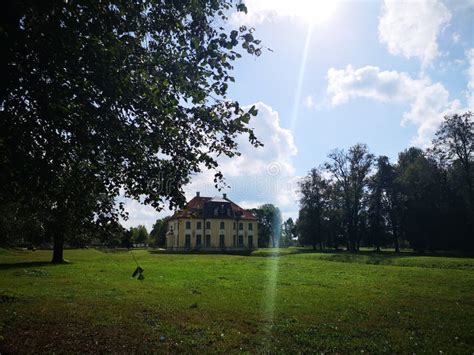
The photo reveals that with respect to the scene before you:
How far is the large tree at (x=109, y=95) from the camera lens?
573cm

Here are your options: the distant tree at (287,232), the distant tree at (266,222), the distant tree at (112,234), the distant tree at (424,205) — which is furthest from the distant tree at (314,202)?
the distant tree at (287,232)

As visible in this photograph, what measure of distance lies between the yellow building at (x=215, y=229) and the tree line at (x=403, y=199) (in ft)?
45.0

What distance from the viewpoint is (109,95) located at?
240 inches

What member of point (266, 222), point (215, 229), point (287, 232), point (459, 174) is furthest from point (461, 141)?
point (287, 232)

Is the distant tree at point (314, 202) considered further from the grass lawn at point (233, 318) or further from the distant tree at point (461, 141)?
the grass lawn at point (233, 318)

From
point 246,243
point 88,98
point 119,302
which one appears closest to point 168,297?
point 119,302

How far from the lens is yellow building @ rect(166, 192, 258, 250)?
245ft

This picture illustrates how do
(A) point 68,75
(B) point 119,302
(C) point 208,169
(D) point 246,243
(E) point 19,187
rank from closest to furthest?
(A) point 68,75 → (C) point 208,169 → (E) point 19,187 → (B) point 119,302 → (D) point 246,243

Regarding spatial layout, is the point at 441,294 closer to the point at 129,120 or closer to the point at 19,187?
the point at 129,120

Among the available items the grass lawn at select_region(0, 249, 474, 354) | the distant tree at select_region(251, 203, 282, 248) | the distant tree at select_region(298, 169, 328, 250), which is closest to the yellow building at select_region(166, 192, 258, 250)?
the distant tree at select_region(298, 169, 328, 250)

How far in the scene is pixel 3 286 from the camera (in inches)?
651

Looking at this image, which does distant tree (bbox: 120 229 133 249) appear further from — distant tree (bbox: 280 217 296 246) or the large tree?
distant tree (bbox: 280 217 296 246)

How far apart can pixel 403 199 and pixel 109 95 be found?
66859mm

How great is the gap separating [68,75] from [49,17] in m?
0.92
